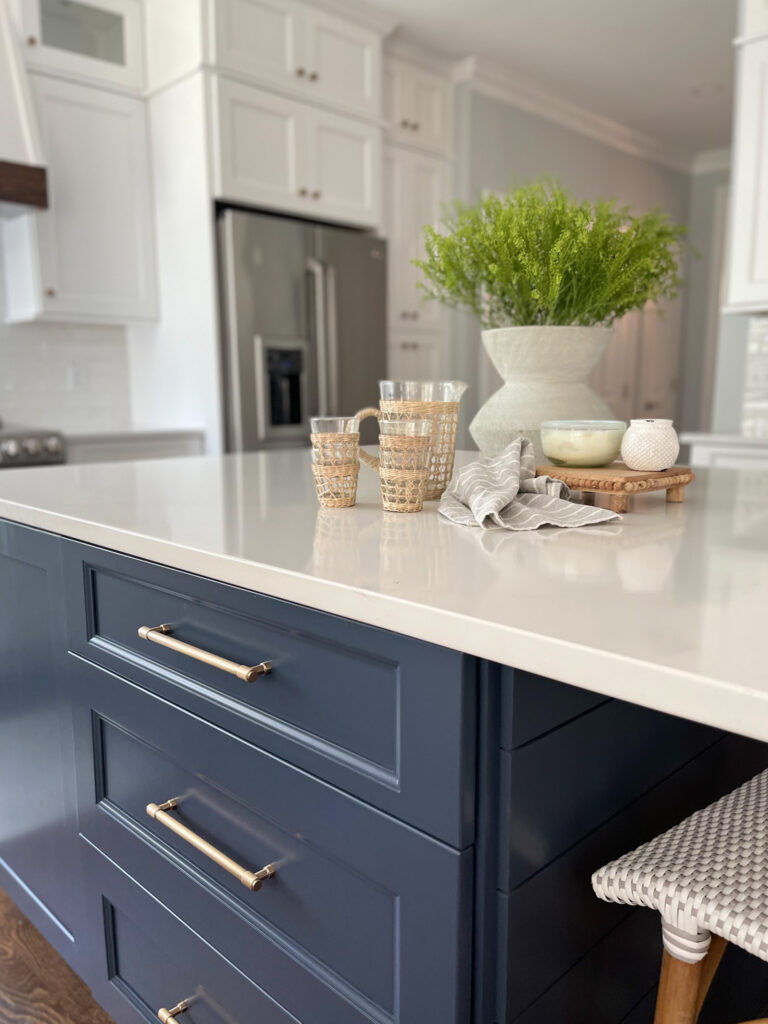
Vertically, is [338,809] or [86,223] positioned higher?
[86,223]

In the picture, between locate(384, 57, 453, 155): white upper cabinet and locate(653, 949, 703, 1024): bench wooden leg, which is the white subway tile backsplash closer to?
locate(384, 57, 453, 155): white upper cabinet

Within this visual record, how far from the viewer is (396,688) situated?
0.65 m

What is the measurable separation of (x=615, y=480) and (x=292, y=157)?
9.40 ft

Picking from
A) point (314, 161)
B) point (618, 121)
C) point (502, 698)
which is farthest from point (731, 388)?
point (502, 698)

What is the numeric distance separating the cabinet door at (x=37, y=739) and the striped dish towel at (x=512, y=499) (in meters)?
0.58

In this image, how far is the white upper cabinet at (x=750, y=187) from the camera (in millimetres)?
2891

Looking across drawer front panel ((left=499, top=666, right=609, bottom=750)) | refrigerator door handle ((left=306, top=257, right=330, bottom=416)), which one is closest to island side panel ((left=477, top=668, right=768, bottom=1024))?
drawer front panel ((left=499, top=666, right=609, bottom=750))

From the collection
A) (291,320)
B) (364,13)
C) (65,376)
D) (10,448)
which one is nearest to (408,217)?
(364,13)

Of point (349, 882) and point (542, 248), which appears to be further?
point (542, 248)

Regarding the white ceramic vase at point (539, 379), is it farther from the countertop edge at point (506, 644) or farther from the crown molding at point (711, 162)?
the crown molding at point (711, 162)

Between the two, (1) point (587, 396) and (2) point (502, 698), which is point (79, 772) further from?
(1) point (587, 396)

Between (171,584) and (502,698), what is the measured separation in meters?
0.43

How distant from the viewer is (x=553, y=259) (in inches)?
43.0

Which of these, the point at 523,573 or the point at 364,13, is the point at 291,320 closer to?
the point at 364,13
